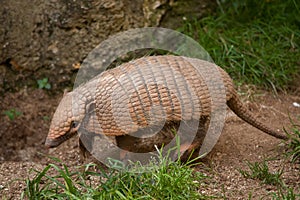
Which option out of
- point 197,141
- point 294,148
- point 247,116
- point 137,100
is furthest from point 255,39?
point 137,100

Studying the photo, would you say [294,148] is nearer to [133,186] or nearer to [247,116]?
[247,116]

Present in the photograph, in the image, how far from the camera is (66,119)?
4512 millimetres

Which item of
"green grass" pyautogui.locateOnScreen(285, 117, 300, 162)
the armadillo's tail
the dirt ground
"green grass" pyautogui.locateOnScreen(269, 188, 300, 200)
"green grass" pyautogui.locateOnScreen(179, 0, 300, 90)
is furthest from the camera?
"green grass" pyautogui.locateOnScreen(179, 0, 300, 90)

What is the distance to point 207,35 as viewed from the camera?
630cm

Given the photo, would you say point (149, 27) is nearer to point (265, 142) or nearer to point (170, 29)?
point (170, 29)

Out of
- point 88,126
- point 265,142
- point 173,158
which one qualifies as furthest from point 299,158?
point 88,126

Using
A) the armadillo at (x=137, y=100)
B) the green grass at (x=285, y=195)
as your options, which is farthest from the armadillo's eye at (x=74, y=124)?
the green grass at (x=285, y=195)

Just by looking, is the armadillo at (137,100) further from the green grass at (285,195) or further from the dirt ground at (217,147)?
the green grass at (285,195)

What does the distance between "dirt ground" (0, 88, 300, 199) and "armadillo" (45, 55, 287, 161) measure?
1.32ft

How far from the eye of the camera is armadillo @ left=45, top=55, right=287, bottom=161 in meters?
4.57

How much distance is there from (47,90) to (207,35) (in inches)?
72.6

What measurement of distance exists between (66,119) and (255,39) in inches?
110

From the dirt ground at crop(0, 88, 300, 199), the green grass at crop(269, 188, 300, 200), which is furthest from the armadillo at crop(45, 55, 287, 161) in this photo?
the green grass at crop(269, 188, 300, 200)

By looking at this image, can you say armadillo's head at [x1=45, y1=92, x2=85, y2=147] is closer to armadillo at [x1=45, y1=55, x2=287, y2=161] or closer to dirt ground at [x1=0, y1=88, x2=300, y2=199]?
armadillo at [x1=45, y1=55, x2=287, y2=161]
